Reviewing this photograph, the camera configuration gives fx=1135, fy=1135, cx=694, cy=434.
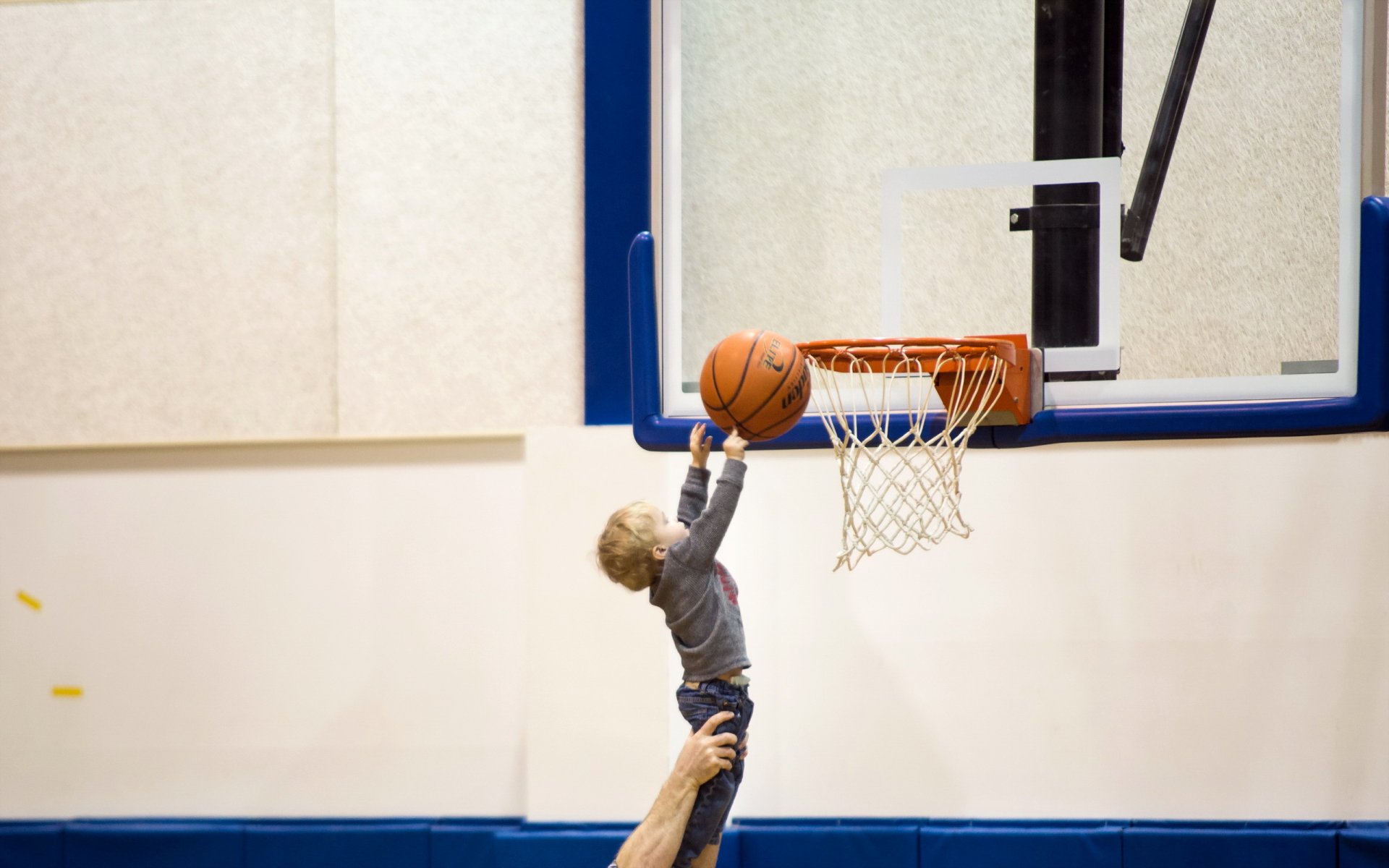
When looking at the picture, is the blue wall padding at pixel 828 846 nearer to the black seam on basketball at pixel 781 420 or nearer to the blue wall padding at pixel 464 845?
the blue wall padding at pixel 464 845

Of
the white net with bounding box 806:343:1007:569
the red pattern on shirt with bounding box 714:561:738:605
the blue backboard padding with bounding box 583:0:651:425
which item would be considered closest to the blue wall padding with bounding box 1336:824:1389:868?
the white net with bounding box 806:343:1007:569

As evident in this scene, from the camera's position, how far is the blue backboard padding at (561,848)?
346cm

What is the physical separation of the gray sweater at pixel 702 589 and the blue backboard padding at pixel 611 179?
0.88 metres

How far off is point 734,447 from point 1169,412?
110 cm

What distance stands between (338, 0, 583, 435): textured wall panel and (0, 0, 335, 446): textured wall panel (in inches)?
5.4

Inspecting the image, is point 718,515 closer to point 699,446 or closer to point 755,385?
point 699,446

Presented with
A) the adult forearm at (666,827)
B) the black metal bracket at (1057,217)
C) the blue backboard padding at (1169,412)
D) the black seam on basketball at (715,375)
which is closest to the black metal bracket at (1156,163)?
the black metal bracket at (1057,217)

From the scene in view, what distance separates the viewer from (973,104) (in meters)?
3.29

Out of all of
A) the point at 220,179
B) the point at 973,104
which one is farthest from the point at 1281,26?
the point at 220,179

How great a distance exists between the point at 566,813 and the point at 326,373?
1.68m

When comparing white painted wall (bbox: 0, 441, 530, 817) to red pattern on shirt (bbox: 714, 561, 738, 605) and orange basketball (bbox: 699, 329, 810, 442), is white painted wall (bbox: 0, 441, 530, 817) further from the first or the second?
orange basketball (bbox: 699, 329, 810, 442)

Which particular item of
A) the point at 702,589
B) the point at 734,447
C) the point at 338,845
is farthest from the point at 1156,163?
the point at 338,845

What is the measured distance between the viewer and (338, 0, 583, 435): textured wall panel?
379cm

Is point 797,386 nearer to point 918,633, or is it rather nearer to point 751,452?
point 751,452
